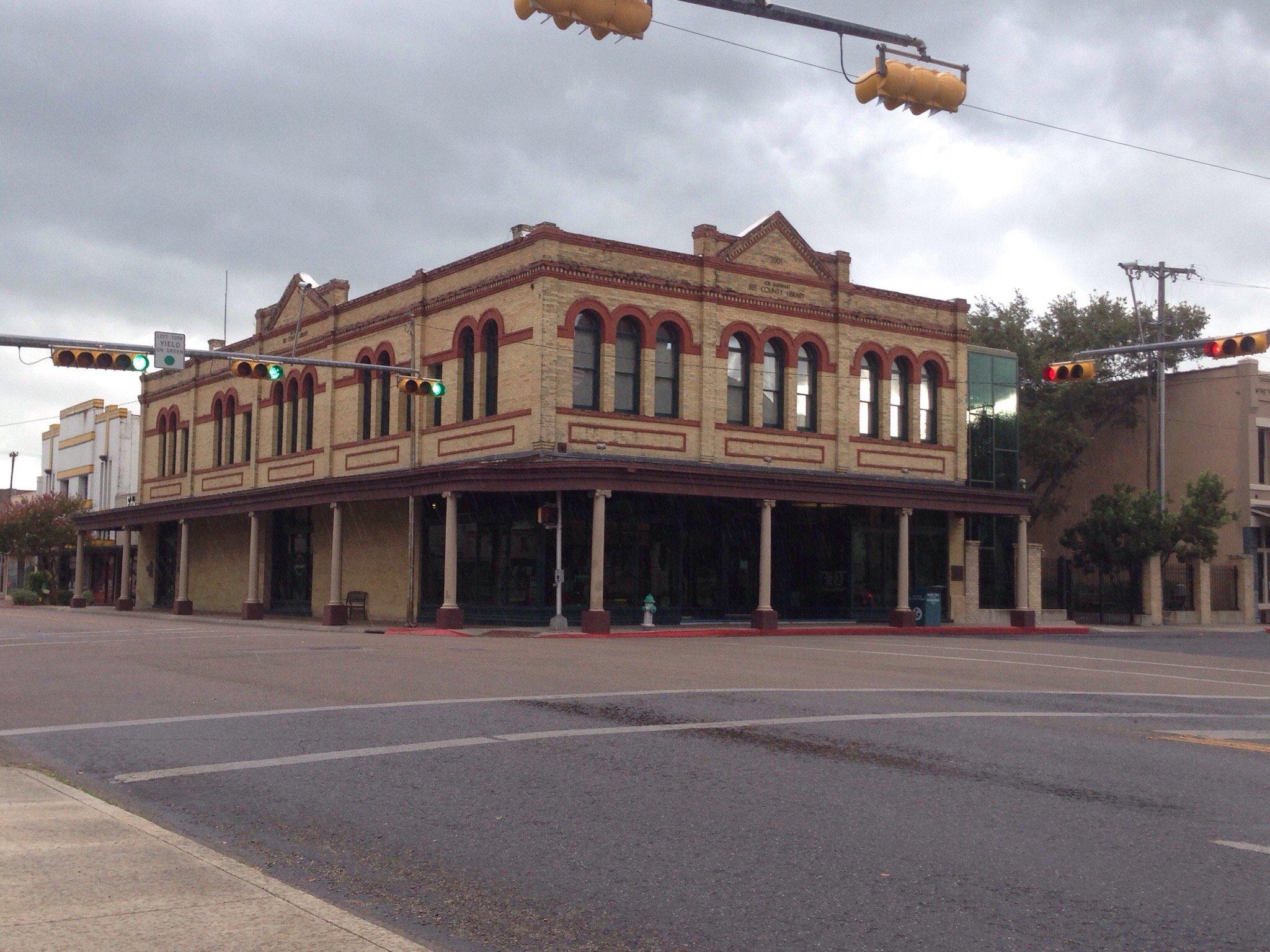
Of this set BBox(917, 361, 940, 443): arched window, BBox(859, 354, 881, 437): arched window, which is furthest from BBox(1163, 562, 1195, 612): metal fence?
BBox(859, 354, 881, 437): arched window

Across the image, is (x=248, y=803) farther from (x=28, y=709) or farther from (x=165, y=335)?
(x=165, y=335)

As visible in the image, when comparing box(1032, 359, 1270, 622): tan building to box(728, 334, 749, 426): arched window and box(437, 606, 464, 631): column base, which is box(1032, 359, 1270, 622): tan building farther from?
box(437, 606, 464, 631): column base

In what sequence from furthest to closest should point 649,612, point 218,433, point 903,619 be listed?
point 218,433
point 903,619
point 649,612

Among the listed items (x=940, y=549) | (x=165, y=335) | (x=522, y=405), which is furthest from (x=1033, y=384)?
(x=165, y=335)

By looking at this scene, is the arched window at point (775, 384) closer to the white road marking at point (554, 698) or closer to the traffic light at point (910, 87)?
the white road marking at point (554, 698)

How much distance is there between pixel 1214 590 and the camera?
1735 inches

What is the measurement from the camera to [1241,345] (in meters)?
19.1

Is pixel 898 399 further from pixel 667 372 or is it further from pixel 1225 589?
pixel 1225 589

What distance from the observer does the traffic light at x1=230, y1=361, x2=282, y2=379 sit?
23.9 metres

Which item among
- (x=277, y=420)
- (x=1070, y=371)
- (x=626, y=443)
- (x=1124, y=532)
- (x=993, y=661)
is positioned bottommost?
(x=993, y=661)

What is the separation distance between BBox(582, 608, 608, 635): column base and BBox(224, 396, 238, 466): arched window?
20431mm

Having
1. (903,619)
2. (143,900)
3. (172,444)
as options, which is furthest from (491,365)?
(143,900)

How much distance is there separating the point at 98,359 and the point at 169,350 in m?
1.19

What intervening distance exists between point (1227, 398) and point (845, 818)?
42.7 m
